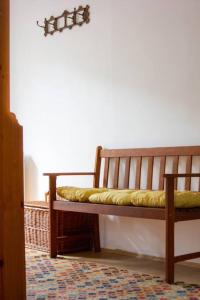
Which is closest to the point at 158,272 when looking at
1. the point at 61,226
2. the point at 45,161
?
the point at 61,226

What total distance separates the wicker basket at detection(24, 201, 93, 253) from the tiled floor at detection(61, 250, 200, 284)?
0.11m

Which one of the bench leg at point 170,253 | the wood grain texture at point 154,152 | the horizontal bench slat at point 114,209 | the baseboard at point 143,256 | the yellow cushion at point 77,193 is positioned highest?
the wood grain texture at point 154,152

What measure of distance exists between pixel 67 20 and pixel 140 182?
150 cm

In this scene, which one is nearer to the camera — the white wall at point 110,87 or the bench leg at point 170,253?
the bench leg at point 170,253

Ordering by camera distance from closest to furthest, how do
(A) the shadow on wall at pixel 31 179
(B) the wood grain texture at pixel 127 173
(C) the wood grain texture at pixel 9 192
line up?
(C) the wood grain texture at pixel 9 192, (B) the wood grain texture at pixel 127 173, (A) the shadow on wall at pixel 31 179

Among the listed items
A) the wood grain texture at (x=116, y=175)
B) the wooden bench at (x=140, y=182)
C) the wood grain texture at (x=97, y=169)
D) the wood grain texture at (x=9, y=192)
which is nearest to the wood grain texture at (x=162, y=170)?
the wooden bench at (x=140, y=182)

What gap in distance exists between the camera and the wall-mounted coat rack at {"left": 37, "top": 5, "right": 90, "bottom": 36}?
3.56 metres

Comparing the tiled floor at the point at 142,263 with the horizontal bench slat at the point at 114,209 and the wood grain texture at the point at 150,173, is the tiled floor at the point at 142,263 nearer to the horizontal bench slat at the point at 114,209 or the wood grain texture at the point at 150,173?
the horizontal bench slat at the point at 114,209

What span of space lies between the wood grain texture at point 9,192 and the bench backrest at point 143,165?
1561mm

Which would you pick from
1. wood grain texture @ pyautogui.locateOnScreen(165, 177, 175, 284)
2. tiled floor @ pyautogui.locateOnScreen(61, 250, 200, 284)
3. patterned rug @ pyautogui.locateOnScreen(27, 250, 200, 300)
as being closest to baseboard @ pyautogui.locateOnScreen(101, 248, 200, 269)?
tiled floor @ pyautogui.locateOnScreen(61, 250, 200, 284)

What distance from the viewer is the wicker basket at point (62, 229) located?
3174mm

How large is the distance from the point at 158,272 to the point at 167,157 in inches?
29.2

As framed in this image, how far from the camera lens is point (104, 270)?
8.55ft

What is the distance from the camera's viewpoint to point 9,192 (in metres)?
1.35
